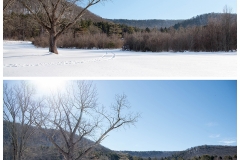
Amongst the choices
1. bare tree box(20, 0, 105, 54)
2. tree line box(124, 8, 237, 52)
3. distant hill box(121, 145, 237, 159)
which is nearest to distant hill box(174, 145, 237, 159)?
distant hill box(121, 145, 237, 159)

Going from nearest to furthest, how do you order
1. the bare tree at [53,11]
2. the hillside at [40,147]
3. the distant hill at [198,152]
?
the hillside at [40,147]
the bare tree at [53,11]
the distant hill at [198,152]

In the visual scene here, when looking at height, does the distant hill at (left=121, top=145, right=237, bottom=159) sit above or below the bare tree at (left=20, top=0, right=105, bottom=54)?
below

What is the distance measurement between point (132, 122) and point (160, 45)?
10.1 meters

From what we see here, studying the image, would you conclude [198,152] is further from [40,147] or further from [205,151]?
[40,147]

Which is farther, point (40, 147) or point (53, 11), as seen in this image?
point (53, 11)

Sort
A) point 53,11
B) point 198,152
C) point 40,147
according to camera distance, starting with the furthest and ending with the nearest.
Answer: point 198,152 → point 53,11 → point 40,147

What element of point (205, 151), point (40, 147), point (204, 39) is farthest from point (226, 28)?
point (40, 147)

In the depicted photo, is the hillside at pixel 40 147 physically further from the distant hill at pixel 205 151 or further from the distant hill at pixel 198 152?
the distant hill at pixel 205 151

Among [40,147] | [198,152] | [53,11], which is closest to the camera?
[40,147]

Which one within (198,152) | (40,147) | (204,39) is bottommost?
(198,152)

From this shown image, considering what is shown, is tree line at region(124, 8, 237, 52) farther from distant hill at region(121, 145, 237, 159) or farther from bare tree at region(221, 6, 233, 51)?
distant hill at region(121, 145, 237, 159)

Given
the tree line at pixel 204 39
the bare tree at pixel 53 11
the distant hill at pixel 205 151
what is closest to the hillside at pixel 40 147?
the bare tree at pixel 53 11

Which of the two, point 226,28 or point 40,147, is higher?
point 226,28

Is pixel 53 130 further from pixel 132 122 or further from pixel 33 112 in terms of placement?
pixel 132 122
